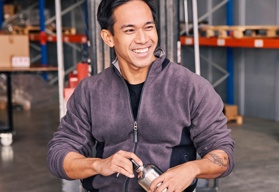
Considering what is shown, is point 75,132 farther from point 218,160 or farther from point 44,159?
point 44,159

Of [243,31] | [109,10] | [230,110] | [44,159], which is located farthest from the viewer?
[230,110]

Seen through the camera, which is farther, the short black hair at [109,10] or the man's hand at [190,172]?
the short black hair at [109,10]

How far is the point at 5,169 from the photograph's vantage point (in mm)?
6336

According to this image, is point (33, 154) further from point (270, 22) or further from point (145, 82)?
point (145, 82)

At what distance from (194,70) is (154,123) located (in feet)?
24.2

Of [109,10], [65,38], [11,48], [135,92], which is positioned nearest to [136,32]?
[109,10]

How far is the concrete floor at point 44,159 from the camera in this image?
5.62m

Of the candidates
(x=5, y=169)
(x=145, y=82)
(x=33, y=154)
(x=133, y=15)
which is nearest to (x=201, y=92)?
(x=145, y=82)

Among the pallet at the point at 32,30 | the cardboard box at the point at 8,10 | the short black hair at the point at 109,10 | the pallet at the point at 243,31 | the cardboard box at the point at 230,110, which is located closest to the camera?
the short black hair at the point at 109,10

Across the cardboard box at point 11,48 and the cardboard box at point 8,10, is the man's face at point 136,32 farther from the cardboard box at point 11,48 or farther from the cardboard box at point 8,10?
the cardboard box at point 8,10

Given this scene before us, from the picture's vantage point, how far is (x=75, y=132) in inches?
101

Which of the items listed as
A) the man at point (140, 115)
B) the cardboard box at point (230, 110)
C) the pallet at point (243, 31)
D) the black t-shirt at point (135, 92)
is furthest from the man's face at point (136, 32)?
the cardboard box at point (230, 110)

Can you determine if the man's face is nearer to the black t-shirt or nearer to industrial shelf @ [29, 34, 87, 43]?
the black t-shirt

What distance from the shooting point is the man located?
96.0 inches
